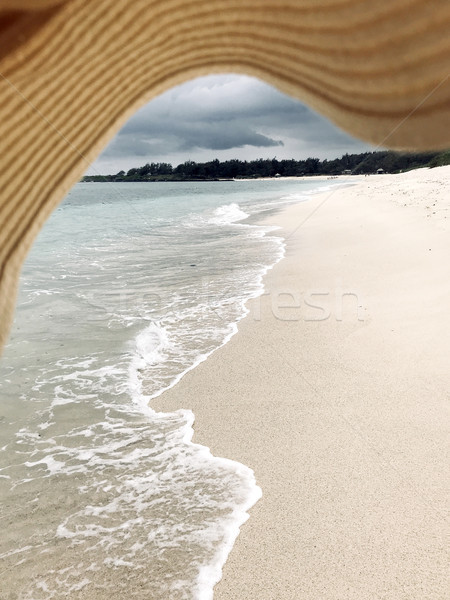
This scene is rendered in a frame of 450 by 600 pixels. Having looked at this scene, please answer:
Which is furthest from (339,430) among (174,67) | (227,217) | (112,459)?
(227,217)

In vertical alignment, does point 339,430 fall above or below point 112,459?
above

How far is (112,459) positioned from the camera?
3904mm

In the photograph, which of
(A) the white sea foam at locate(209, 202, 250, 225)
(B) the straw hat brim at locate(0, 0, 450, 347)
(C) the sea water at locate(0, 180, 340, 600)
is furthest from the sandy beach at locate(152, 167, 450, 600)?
(A) the white sea foam at locate(209, 202, 250, 225)

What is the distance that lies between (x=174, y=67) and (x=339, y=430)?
378 centimetres

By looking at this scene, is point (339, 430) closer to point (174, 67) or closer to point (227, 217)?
point (174, 67)

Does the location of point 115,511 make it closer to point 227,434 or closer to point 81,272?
point 227,434

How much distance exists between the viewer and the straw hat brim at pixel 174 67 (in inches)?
12.8

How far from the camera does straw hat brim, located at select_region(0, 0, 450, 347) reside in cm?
32

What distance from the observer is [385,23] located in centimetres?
33

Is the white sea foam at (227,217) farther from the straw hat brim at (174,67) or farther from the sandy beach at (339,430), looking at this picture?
the straw hat brim at (174,67)

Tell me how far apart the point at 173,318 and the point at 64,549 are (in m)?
4.74

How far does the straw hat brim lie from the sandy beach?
2.56 meters

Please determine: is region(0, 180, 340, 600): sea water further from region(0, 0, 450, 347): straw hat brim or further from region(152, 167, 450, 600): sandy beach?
region(0, 0, 450, 347): straw hat brim

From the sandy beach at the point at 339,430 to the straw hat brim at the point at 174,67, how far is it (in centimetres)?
256
